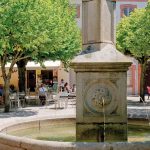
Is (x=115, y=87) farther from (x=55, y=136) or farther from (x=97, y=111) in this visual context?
(x=55, y=136)

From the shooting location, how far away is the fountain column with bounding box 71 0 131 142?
9.80m

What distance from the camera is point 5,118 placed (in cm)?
2020

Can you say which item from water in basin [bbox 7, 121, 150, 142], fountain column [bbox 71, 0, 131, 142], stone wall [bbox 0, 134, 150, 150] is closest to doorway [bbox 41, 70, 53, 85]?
water in basin [bbox 7, 121, 150, 142]

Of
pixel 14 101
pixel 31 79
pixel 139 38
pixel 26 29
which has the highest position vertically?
pixel 139 38

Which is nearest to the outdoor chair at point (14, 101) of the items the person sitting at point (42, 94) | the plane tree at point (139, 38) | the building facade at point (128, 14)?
the person sitting at point (42, 94)

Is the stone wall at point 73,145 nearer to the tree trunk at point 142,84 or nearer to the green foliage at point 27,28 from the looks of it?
the green foliage at point 27,28

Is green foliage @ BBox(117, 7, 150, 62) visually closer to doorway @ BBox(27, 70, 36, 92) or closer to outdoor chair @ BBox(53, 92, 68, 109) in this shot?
outdoor chair @ BBox(53, 92, 68, 109)

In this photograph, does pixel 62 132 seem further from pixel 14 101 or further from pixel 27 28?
pixel 14 101

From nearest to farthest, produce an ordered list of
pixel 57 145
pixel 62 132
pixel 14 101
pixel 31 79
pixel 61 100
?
pixel 57 145 → pixel 62 132 → pixel 61 100 → pixel 14 101 → pixel 31 79

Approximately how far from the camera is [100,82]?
389 inches

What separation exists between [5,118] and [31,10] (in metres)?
4.96

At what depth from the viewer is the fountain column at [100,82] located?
Result: 9797 millimetres

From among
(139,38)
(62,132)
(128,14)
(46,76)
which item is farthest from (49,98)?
(128,14)

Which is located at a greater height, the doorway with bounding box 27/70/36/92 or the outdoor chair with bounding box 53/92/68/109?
the doorway with bounding box 27/70/36/92
